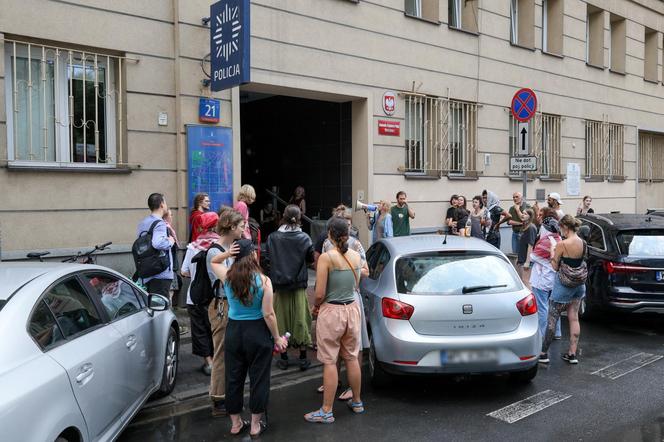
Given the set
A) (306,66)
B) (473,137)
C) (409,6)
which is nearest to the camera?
(306,66)

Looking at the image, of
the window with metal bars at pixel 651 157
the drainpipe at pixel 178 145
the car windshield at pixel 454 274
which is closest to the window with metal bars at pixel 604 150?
the window with metal bars at pixel 651 157

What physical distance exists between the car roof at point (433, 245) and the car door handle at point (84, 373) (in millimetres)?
3188

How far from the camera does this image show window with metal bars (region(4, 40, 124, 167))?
8.12 m

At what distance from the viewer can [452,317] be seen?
539cm

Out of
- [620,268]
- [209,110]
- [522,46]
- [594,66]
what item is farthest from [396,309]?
[594,66]

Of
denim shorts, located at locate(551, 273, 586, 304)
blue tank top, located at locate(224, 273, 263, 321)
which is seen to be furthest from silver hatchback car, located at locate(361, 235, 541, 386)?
blue tank top, located at locate(224, 273, 263, 321)

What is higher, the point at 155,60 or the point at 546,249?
the point at 155,60

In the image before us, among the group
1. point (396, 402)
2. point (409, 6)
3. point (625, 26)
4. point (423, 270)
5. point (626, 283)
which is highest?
point (625, 26)

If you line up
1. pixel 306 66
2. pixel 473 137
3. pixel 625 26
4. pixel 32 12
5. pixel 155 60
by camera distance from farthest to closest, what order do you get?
pixel 625 26 < pixel 473 137 < pixel 306 66 < pixel 155 60 < pixel 32 12

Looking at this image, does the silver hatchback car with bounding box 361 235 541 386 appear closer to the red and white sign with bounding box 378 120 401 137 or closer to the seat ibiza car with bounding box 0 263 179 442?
the seat ibiza car with bounding box 0 263 179 442

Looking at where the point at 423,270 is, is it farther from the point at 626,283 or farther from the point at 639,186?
the point at 639,186

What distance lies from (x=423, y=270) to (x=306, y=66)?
6512 millimetres

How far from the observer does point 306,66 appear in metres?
11.2

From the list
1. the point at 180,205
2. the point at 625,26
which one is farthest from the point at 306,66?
the point at 625,26
